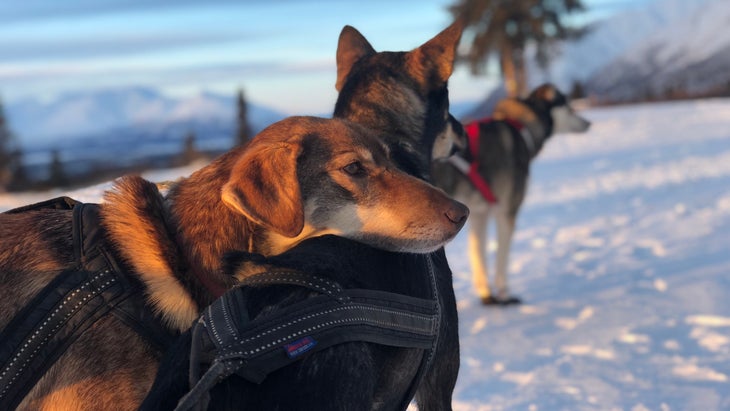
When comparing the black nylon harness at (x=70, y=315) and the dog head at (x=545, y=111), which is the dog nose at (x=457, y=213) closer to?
the black nylon harness at (x=70, y=315)

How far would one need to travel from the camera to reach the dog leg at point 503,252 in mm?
7203

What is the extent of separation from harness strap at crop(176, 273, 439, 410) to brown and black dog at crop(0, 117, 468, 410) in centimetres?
37

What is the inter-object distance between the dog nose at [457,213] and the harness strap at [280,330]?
0.52m

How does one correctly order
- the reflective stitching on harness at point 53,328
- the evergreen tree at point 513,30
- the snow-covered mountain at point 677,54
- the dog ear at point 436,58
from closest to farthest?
the reflective stitching on harness at point 53,328 → the dog ear at point 436,58 → the evergreen tree at point 513,30 → the snow-covered mountain at point 677,54

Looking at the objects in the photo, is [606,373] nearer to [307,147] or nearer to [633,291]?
[633,291]

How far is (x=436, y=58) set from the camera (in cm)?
405

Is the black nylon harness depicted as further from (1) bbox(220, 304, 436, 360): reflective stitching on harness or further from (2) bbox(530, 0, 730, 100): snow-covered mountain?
(2) bbox(530, 0, 730, 100): snow-covered mountain

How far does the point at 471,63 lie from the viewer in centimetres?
4138

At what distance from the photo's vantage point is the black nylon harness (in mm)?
2416

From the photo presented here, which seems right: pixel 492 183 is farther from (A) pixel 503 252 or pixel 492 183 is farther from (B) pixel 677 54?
(B) pixel 677 54

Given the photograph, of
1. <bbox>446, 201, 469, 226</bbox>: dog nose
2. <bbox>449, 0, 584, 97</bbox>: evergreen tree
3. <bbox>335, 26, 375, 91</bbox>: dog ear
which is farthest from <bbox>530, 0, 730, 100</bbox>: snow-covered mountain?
<bbox>446, 201, 469, 226</bbox>: dog nose

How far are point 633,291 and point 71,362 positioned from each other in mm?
5754

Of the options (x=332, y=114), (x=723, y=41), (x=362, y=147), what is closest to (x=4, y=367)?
(x=362, y=147)

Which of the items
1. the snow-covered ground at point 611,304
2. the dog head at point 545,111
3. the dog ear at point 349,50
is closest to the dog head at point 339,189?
the dog ear at point 349,50
